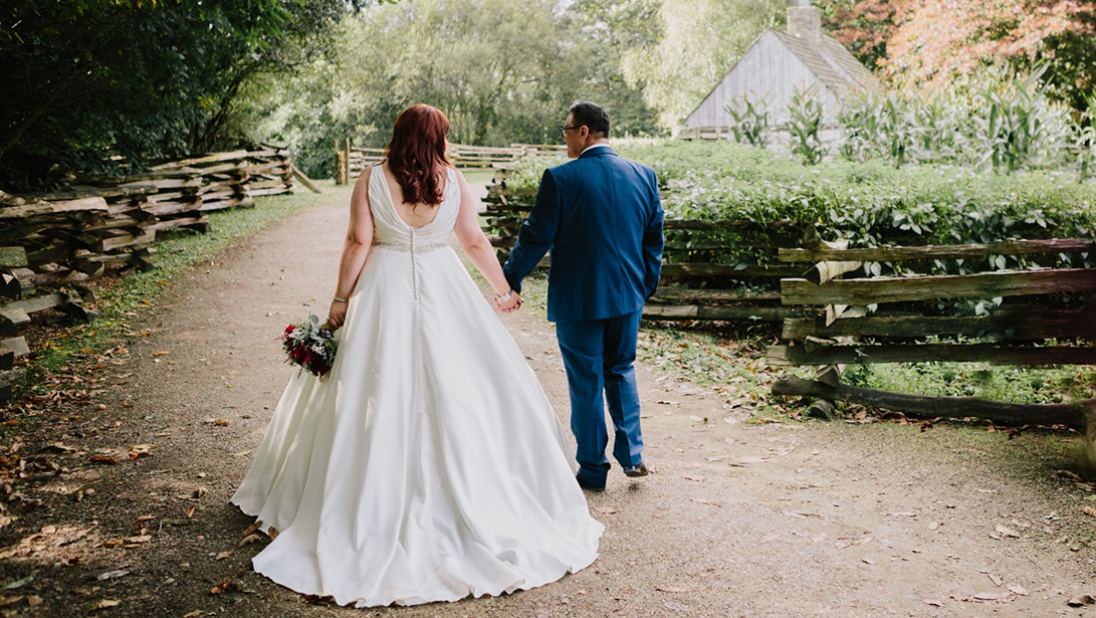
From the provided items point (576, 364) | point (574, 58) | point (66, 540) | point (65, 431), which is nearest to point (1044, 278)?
point (576, 364)

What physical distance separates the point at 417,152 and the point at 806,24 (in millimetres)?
32588

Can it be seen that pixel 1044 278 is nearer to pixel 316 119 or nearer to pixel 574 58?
pixel 316 119

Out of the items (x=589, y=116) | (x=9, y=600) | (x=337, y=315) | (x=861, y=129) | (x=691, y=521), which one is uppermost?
(x=861, y=129)

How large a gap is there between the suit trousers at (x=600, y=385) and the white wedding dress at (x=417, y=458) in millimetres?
280

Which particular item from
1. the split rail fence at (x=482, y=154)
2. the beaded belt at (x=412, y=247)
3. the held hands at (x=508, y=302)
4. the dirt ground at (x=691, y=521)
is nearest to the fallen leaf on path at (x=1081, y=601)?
the dirt ground at (x=691, y=521)

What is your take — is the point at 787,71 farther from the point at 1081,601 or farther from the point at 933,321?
the point at 1081,601

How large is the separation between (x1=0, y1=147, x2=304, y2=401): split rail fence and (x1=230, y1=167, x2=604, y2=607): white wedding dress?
4069mm

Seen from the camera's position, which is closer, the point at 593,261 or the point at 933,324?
the point at 593,261

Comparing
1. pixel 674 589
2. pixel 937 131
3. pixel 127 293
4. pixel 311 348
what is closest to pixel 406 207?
pixel 311 348

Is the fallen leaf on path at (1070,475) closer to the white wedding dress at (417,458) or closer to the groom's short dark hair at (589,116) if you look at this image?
the white wedding dress at (417,458)

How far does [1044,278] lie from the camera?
6.44 metres

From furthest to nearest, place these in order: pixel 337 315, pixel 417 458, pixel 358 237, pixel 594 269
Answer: pixel 594 269
pixel 337 315
pixel 358 237
pixel 417 458

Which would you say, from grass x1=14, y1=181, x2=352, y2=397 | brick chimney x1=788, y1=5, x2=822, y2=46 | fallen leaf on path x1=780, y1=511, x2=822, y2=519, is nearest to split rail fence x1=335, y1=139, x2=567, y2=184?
brick chimney x1=788, y1=5, x2=822, y2=46

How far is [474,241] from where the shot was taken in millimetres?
4738
